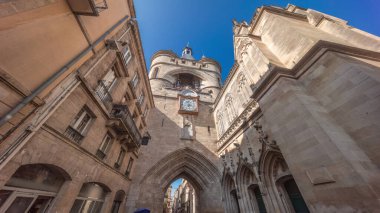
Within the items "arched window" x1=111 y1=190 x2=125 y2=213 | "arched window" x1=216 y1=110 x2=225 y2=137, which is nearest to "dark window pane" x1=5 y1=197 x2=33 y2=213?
"arched window" x1=111 y1=190 x2=125 y2=213

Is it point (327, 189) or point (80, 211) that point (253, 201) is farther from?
point (80, 211)

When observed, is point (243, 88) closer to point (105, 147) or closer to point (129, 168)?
point (105, 147)

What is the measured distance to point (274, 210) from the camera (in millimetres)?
5465

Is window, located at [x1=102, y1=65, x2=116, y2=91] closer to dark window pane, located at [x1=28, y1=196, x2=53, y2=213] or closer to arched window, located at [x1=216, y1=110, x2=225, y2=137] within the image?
dark window pane, located at [x1=28, y1=196, x2=53, y2=213]

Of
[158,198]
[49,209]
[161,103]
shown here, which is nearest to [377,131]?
[49,209]

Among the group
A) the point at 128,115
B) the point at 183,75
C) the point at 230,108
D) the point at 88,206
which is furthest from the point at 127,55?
the point at 183,75

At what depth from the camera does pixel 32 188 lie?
10.7 feet

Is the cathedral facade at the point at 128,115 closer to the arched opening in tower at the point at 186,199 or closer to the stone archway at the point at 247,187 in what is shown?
the stone archway at the point at 247,187

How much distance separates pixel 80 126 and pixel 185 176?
30.6 ft

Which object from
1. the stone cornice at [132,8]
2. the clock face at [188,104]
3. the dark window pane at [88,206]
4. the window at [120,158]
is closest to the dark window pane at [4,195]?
the dark window pane at [88,206]

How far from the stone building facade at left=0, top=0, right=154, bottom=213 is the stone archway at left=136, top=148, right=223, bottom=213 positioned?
3461 mm

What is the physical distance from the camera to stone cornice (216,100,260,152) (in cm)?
735

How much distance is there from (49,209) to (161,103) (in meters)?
11.0

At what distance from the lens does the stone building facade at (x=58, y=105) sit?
8.23 ft
